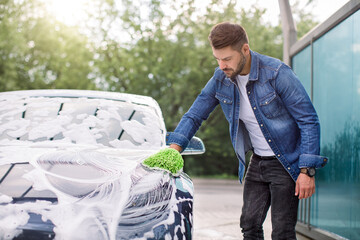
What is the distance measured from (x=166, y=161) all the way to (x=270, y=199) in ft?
2.55

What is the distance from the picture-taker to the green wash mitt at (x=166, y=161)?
99.1 inches

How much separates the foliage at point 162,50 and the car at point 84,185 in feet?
50.0

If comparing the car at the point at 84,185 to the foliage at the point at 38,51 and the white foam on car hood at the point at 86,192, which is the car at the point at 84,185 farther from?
the foliage at the point at 38,51

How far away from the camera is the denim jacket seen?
8.29ft

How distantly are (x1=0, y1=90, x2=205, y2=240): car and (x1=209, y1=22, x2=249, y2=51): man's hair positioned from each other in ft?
2.52

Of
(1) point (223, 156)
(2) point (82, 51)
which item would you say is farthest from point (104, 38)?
(1) point (223, 156)

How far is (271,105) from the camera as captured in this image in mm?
2693

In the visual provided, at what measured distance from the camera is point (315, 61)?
5176mm

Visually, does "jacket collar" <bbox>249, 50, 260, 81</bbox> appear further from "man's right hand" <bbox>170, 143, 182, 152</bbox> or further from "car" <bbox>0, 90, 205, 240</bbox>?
"car" <bbox>0, 90, 205, 240</bbox>

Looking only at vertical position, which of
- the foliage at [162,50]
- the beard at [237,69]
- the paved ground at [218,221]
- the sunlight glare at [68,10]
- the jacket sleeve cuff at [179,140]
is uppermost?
the sunlight glare at [68,10]

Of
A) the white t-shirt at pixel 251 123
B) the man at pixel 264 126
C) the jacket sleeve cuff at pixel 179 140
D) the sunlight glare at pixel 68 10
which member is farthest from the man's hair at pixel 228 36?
the sunlight glare at pixel 68 10

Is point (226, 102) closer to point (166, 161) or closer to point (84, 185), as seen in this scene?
point (166, 161)

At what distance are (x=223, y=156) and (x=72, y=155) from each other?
20812 mm

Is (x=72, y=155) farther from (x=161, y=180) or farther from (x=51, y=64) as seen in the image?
(x=51, y=64)
